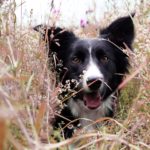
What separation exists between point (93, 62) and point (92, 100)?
351mm

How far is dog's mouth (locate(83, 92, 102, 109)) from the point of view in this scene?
3.98 m

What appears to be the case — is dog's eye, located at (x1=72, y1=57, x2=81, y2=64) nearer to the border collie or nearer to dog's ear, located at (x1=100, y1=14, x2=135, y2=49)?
the border collie

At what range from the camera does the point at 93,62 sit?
4.01 metres

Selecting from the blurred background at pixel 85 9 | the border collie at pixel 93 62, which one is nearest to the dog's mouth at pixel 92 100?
the border collie at pixel 93 62

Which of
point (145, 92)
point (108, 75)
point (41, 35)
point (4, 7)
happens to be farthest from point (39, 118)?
point (108, 75)

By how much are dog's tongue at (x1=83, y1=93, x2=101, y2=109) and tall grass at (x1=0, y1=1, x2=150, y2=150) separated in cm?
21

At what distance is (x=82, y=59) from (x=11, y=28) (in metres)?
1.17

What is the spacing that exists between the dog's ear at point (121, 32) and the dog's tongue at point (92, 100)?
0.63 m

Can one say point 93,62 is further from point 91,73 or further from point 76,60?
point 91,73

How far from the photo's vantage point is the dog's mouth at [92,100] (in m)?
3.98

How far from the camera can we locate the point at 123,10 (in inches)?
218

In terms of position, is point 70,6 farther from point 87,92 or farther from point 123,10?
point 87,92

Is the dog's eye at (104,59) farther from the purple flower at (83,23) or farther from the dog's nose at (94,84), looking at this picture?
the purple flower at (83,23)

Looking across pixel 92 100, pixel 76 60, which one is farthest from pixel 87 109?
pixel 76 60
